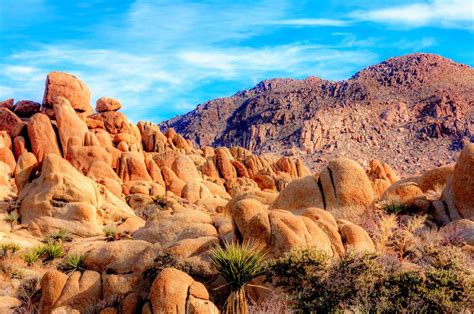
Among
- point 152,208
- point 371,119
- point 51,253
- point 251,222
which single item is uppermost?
point 371,119

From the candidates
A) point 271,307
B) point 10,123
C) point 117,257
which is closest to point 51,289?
point 117,257

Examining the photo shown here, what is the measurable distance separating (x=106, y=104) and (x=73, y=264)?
1744 inches

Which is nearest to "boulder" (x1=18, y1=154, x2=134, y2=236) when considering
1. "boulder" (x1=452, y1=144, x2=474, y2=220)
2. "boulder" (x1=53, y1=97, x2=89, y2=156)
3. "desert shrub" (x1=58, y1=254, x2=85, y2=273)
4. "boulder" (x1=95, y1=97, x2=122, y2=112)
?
"desert shrub" (x1=58, y1=254, x2=85, y2=273)

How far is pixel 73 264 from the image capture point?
626 inches

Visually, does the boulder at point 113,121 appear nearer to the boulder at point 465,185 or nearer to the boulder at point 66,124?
the boulder at point 66,124

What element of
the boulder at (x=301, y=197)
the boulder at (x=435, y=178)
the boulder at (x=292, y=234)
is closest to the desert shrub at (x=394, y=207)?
the boulder at (x=301, y=197)

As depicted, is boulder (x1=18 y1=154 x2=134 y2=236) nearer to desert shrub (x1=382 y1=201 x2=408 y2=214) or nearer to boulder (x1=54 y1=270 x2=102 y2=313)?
boulder (x1=54 y1=270 x2=102 y2=313)

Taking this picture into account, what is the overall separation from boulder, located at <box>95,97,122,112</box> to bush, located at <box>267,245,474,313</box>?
48169 mm

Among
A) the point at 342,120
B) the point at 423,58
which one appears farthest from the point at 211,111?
the point at 423,58

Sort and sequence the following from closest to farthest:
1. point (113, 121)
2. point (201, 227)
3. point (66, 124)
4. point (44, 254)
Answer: point (201, 227) < point (44, 254) < point (66, 124) < point (113, 121)

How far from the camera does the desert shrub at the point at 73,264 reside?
15891 mm

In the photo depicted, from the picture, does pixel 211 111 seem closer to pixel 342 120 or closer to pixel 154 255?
pixel 342 120

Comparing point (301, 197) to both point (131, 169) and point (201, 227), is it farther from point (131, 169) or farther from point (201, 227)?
point (131, 169)

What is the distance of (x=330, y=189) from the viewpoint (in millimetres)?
24297
